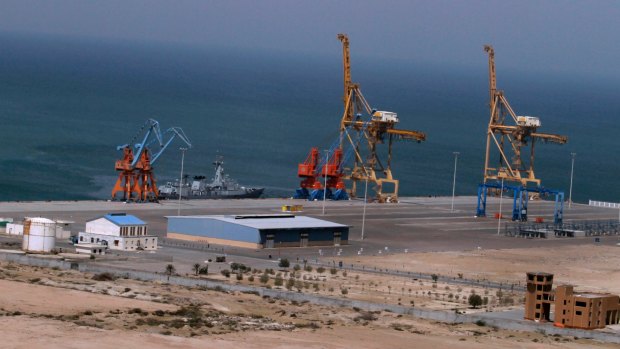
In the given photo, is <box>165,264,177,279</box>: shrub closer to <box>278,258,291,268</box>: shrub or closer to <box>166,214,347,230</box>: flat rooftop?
<box>278,258,291,268</box>: shrub

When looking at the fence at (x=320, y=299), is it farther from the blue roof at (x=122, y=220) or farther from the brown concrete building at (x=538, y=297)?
the blue roof at (x=122, y=220)

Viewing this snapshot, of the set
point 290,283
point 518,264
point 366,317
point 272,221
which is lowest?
point 366,317

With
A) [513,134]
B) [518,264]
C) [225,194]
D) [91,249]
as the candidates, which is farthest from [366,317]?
→ [513,134]

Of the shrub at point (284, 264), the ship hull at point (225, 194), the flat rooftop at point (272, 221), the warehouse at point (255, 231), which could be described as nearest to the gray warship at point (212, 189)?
the ship hull at point (225, 194)

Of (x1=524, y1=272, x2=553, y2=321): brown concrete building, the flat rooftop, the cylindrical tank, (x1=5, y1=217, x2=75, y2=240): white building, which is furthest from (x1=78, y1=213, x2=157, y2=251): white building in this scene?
(x1=524, y1=272, x2=553, y2=321): brown concrete building

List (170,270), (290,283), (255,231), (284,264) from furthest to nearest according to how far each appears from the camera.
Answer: (255,231) → (284,264) → (170,270) → (290,283)

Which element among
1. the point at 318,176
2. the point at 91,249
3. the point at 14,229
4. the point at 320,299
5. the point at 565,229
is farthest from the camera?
the point at 318,176

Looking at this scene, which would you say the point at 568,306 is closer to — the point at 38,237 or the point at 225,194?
the point at 38,237
